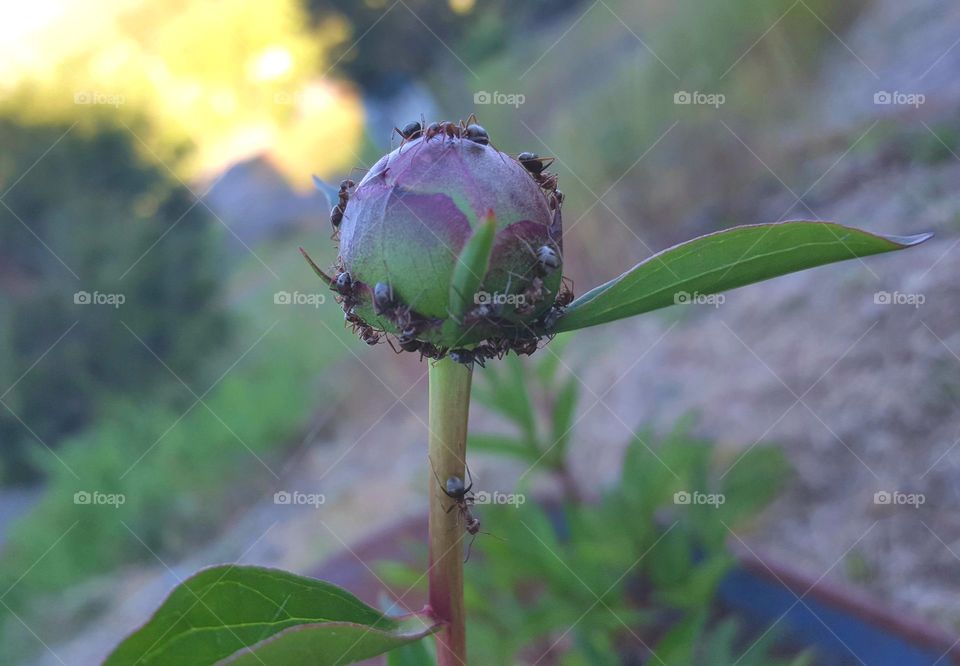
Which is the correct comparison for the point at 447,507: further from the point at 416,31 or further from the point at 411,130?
the point at 416,31

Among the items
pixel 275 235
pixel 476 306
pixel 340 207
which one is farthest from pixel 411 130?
pixel 275 235

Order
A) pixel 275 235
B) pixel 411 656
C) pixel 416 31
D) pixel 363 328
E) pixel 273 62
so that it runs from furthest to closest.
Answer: pixel 275 235 < pixel 273 62 < pixel 416 31 < pixel 411 656 < pixel 363 328

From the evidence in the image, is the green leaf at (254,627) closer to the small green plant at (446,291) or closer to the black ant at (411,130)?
the small green plant at (446,291)

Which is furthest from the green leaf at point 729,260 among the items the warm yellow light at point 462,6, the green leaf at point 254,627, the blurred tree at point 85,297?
the warm yellow light at point 462,6

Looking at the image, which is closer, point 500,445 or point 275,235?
point 500,445

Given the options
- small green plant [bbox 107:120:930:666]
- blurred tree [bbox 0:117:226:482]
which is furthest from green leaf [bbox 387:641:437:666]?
blurred tree [bbox 0:117:226:482]

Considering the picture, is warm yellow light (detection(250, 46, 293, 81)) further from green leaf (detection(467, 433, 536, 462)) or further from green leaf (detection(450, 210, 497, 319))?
green leaf (detection(450, 210, 497, 319))
